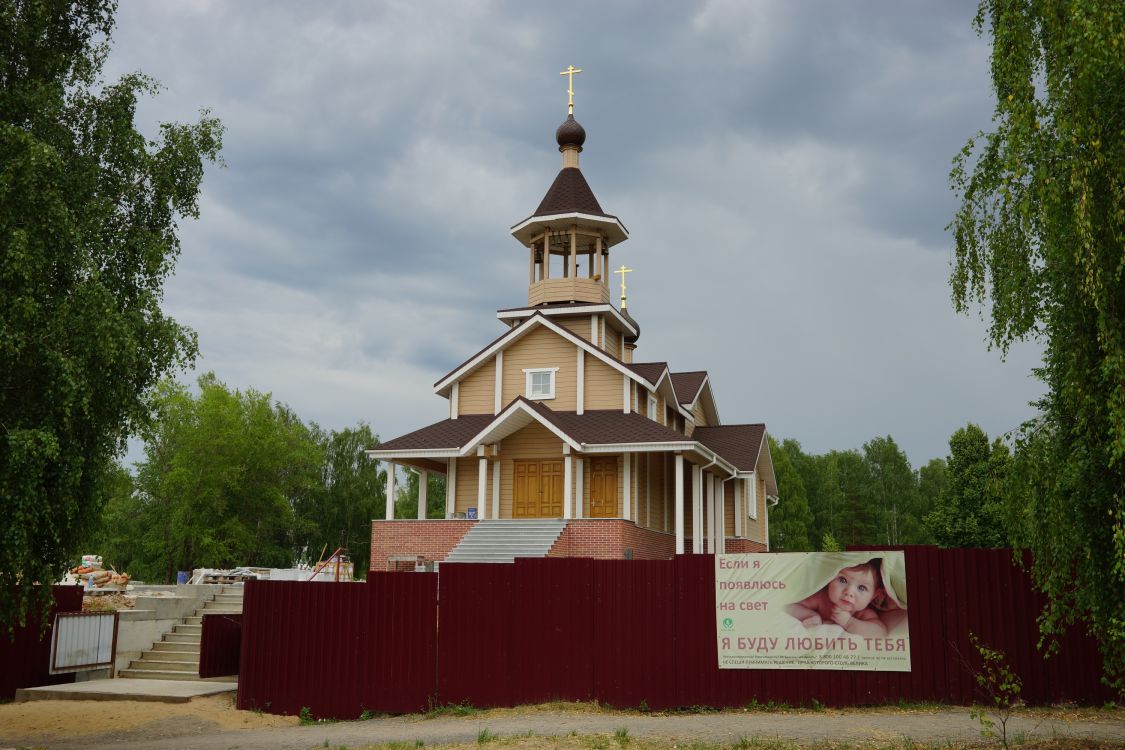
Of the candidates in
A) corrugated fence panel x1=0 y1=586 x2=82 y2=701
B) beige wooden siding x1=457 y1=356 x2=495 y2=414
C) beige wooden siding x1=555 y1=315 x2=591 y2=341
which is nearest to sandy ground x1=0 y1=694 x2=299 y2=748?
corrugated fence panel x1=0 y1=586 x2=82 y2=701

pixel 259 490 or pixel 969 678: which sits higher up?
pixel 259 490

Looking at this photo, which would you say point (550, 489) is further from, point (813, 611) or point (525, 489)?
point (813, 611)

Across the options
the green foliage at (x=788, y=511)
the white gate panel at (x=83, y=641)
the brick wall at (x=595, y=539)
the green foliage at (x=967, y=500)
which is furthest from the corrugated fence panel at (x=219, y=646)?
the green foliage at (x=788, y=511)

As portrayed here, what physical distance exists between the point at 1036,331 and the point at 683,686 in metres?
6.67

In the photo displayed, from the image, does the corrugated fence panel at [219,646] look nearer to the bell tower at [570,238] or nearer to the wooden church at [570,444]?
the wooden church at [570,444]

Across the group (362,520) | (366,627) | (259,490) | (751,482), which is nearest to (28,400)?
(366,627)

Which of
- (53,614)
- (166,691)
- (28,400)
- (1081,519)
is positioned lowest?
(166,691)

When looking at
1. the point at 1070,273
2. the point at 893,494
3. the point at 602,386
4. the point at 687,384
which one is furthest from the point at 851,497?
the point at 1070,273

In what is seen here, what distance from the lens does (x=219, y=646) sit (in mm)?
17719

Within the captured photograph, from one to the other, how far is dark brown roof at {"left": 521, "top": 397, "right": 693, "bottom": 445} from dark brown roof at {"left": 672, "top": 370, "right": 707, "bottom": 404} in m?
6.46

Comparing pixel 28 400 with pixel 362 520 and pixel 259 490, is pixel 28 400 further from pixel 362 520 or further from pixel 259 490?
pixel 362 520

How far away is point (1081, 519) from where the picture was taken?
847 centimetres

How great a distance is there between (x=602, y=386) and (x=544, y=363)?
190cm

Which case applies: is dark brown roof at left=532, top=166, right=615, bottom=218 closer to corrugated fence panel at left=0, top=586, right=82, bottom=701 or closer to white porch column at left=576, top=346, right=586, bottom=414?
white porch column at left=576, top=346, right=586, bottom=414
